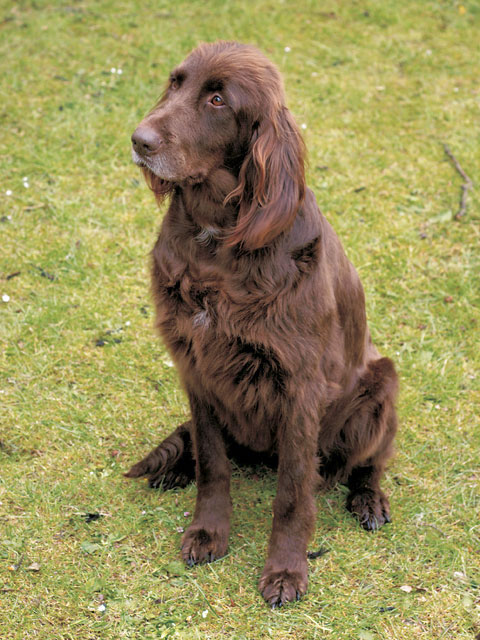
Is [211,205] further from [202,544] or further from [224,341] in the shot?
[202,544]

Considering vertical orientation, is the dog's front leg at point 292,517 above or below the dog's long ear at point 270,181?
below

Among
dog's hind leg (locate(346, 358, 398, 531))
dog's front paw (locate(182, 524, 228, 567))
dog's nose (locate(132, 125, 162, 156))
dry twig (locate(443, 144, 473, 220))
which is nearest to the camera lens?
dog's nose (locate(132, 125, 162, 156))

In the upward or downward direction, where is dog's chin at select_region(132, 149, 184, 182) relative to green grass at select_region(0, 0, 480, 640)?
upward

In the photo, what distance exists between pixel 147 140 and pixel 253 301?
699 mm

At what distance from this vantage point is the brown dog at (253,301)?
2.56 m

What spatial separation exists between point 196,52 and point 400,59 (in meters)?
5.05

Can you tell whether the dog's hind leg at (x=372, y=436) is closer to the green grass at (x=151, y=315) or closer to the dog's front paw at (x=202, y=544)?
the green grass at (x=151, y=315)

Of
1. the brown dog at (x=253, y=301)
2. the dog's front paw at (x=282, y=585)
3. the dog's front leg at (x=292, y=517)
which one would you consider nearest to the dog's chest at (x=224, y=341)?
the brown dog at (x=253, y=301)

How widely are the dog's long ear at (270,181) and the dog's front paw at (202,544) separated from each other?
4.36 feet

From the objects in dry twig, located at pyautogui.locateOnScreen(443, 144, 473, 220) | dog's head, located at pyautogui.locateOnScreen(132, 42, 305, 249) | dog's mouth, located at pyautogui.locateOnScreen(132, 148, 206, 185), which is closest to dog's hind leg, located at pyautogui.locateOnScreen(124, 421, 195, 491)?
dog's head, located at pyautogui.locateOnScreen(132, 42, 305, 249)

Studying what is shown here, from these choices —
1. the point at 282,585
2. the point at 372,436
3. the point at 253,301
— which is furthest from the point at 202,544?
the point at 253,301

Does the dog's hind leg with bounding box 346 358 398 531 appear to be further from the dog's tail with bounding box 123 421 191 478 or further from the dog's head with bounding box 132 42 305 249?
the dog's head with bounding box 132 42 305 249

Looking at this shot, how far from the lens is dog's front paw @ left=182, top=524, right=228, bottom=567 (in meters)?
3.09

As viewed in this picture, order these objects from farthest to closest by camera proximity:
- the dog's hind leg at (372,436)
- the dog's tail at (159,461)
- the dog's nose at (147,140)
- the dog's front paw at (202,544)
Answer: the dog's tail at (159,461) → the dog's hind leg at (372,436) → the dog's front paw at (202,544) → the dog's nose at (147,140)
